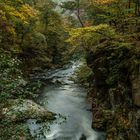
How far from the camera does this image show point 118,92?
50.8 ft

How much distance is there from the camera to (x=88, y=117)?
19500 millimetres

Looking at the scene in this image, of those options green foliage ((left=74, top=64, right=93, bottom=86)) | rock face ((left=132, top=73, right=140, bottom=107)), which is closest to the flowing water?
green foliage ((left=74, top=64, right=93, bottom=86))

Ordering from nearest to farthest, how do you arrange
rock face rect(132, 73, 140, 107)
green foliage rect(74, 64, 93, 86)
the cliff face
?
rock face rect(132, 73, 140, 107) < the cliff face < green foliage rect(74, 64, 93, 86)

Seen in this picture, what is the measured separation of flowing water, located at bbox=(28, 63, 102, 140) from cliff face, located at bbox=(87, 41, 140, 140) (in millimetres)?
905

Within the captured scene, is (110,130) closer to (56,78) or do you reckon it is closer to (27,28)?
A: (56,78)

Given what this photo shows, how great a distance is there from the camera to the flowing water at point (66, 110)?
1648 cm

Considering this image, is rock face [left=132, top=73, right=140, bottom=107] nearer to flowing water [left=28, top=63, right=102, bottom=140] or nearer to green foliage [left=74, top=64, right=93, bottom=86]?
flowing water [left=28, top=63, right=102, bottom=140]

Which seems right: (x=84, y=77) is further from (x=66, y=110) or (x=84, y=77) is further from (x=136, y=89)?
(x=136, y=89)

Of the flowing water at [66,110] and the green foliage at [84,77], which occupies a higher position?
the green foliage at [84,77]

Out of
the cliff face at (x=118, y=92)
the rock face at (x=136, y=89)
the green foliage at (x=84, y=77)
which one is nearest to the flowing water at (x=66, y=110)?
the green foliage at (x=84, y=77)

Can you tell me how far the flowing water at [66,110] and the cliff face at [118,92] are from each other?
90 cm

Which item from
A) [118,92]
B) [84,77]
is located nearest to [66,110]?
[118,92]

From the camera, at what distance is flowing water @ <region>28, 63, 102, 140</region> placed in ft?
54.1

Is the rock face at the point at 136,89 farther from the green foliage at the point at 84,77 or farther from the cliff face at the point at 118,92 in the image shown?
the green foliage at the point at 84,77
